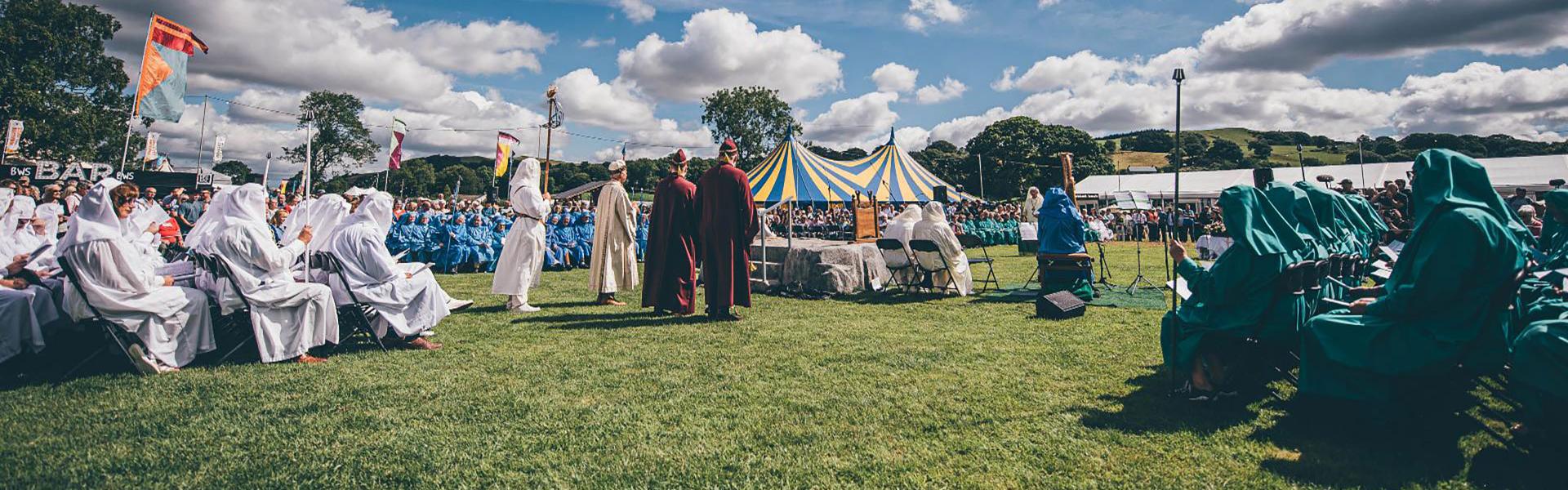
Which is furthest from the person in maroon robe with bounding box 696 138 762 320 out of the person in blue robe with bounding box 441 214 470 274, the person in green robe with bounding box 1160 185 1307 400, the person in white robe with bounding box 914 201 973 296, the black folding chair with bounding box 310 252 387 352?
the person in blue robe with bounding box 441 214 470 274

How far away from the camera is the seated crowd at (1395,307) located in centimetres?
262

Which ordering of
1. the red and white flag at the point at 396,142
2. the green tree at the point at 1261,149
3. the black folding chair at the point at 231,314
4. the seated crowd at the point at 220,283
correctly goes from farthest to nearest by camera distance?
the green tree at the point at 1261,149, the red and white flag at the point at 396,142, the black folding chair at the point at 231,314, the seated crowd at the point at 220,283

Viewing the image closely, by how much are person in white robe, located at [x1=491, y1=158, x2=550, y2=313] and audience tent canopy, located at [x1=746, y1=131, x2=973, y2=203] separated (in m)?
10.5

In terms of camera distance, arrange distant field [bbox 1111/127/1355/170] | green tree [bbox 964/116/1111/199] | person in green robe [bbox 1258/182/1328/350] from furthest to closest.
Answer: distant field [bbox 1111/127/1355/170] → green tree [bbox 964/116/1111/199] → person in green robe [bbox 1258/182/1328/350]

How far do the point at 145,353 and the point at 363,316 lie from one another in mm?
1230

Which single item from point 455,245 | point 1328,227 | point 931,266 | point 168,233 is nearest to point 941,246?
point 931,266

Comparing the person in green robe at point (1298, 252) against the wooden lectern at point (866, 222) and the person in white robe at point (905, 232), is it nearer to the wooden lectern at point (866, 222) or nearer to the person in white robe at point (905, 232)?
the person in white robe at point (905, 232)

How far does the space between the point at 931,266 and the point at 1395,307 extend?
5805mm

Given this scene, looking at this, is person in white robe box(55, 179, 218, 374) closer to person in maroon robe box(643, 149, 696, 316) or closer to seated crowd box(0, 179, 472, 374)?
seated crowd box(0, 179, 472, 374)

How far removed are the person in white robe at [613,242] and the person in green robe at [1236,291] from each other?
18.9 ft

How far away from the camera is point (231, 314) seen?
481cm

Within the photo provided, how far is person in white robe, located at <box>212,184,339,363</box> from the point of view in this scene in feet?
15.1

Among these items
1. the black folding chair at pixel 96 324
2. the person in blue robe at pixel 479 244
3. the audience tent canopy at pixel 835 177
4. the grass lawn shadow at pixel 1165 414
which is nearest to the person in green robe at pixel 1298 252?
the grass lawn shadow at pixel 1165 414

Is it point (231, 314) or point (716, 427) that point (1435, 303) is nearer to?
point (716, 427)
